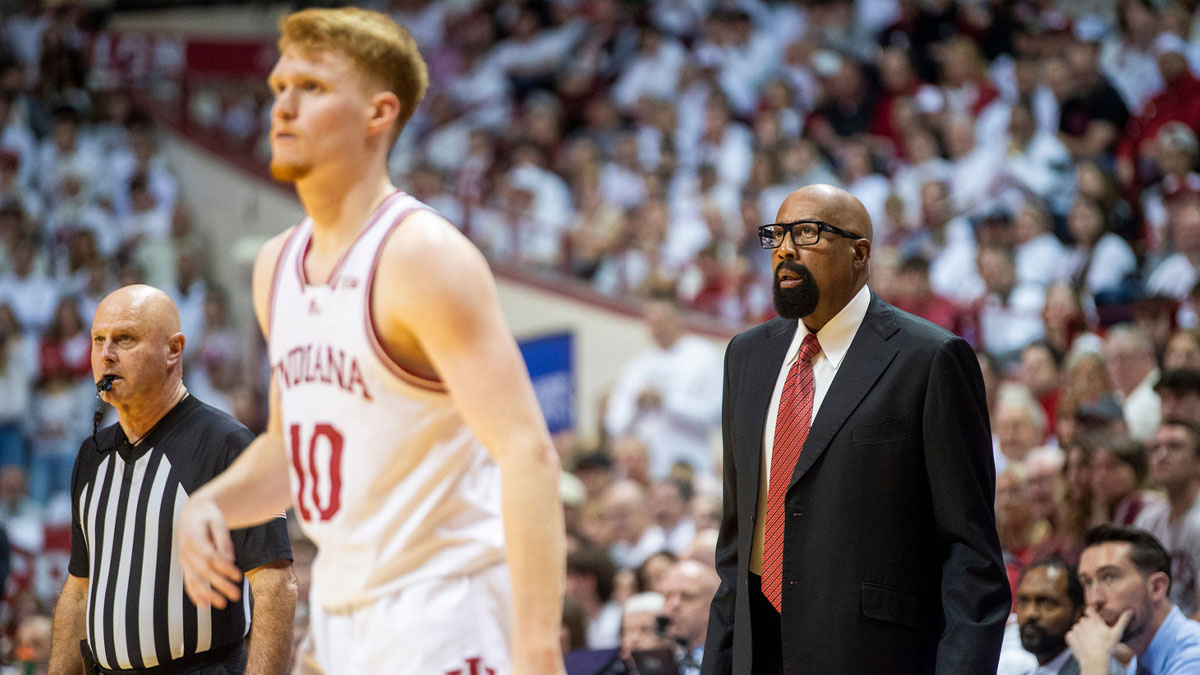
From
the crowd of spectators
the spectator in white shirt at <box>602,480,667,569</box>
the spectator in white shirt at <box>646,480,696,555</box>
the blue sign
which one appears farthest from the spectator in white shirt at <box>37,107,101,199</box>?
the spectator in white shirt at <box>646,480,696,555</box>

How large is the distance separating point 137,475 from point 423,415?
1.59 metres

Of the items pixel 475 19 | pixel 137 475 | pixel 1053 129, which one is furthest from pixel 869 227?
pixel 475 19

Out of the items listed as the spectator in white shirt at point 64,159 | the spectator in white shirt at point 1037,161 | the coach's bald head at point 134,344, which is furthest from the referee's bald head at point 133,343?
the spectator in white shirt at point 64,159

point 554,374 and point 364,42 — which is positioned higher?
point 364,42

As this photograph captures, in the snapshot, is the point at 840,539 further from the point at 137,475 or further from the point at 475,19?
the point at 475,19

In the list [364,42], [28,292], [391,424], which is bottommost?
[391,424]

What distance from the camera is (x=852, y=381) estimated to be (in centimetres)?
346

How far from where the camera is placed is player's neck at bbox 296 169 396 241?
2516mm

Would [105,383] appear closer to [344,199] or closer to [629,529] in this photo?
[344,199]

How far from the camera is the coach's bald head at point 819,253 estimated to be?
3.48 meters

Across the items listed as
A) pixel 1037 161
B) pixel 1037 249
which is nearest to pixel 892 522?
pixel 1037 249

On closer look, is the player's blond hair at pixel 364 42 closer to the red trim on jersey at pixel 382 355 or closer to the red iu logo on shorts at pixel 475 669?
the red trim on jersey at pixel 382 355

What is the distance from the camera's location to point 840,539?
11.0 feet

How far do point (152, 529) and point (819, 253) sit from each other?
70.5 inches
